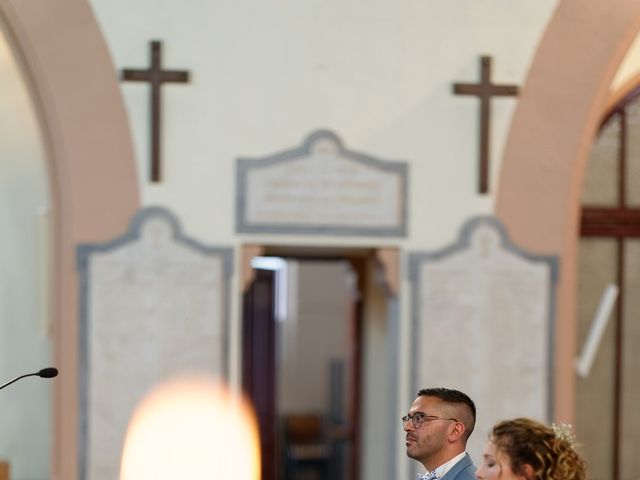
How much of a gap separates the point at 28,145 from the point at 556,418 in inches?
160

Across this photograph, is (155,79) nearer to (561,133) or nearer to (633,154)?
(561,133)

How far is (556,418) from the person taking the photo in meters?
7.32

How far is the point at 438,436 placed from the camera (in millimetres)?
3988

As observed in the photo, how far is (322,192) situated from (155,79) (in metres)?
1.24

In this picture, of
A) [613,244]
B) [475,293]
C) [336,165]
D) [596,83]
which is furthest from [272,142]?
[613,244]

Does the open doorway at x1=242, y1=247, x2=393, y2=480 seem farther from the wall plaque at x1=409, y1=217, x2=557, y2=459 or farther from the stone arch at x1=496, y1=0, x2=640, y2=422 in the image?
the stone arch at x1=496, y1=0, x2=640, y2=422

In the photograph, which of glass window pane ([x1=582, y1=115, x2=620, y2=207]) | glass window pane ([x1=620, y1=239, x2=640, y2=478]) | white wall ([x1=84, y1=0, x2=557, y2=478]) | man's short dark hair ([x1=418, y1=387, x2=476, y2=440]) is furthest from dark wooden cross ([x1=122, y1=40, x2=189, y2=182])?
glass window pane ([x1=620, y1=239, x2=640, y2=478])

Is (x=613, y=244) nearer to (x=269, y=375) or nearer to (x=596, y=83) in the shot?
(x=596, y=83)

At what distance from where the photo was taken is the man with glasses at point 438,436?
3.98m

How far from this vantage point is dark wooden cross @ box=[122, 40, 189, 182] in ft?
23.1

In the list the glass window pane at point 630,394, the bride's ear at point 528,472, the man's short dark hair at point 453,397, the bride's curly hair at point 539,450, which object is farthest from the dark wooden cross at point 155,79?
the bride's ear at point 528,472

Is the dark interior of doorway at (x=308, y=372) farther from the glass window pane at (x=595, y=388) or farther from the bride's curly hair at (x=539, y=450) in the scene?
the bride's curly hair at (x=539, y=450)

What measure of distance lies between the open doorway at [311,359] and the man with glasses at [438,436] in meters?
3.27

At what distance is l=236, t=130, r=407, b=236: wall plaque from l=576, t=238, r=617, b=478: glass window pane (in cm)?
196
